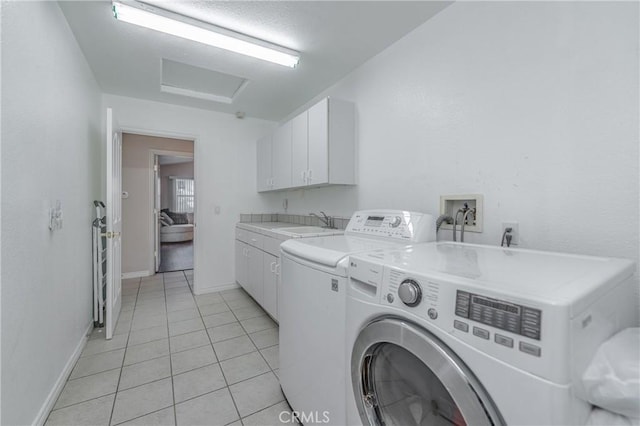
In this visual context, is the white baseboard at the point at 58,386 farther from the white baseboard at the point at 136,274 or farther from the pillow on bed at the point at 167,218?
the pillow on bed at the point at 167,218

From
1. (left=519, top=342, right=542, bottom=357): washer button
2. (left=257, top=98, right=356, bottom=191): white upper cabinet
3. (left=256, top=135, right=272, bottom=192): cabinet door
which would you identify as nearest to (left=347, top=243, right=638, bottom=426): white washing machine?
(left=519, top=342, right=542, bottom=357): washer button

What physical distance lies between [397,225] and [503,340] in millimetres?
1051

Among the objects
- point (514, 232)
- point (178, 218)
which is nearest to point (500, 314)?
point (514, 232)

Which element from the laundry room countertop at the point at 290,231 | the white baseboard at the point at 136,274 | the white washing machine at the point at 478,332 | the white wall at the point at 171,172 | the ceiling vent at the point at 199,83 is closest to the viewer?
the white washing machine at the point at 478,332

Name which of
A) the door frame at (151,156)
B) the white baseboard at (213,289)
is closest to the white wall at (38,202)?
the door frame at (151,156)

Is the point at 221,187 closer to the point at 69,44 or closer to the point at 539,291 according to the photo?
the point at 69,44

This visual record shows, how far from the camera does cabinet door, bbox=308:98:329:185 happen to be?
2.24 m

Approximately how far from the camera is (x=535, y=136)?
1.25m

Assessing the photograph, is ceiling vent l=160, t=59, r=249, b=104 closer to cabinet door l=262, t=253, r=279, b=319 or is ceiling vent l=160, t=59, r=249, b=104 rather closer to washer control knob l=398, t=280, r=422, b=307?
cabinet door l=262, t=253, r=279, b=319

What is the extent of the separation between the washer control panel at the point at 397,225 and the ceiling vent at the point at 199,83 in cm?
186

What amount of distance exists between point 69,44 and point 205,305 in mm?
2487

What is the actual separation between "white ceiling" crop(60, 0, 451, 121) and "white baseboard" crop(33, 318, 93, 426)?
2.22m

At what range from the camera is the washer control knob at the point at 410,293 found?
0.76 meters

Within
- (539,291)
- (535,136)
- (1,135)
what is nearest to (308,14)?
(535,136)
